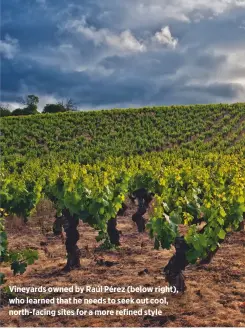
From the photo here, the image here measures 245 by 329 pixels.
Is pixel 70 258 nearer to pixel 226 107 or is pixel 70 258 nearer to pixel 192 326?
pixel 192 326

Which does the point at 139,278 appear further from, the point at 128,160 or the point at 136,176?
the point at 128,160

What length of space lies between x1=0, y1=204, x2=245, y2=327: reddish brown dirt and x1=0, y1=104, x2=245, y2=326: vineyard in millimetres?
375

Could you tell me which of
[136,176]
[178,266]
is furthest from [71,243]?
[136,176]

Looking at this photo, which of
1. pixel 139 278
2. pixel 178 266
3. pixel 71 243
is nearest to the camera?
pixel 178 266

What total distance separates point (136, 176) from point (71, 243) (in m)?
5.89

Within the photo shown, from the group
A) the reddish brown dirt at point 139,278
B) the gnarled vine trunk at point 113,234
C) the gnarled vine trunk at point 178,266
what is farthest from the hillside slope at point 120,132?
the gnarled vine trunk at point 178,266

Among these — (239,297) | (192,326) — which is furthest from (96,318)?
(239,297)

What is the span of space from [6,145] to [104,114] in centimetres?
1647

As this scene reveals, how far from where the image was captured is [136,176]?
58.1 feet

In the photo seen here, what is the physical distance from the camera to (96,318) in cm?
890

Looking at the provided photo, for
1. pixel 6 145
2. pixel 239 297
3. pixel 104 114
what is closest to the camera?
pixel 239 297

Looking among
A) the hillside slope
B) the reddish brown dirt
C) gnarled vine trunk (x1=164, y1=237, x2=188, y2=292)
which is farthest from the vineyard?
the reddish brown dirt

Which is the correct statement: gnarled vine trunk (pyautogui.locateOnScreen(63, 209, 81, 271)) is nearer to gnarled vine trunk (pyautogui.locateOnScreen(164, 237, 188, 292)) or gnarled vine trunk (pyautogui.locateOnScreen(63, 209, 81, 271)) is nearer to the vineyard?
the vineyard

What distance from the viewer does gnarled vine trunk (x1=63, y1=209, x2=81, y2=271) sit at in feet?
39.6
